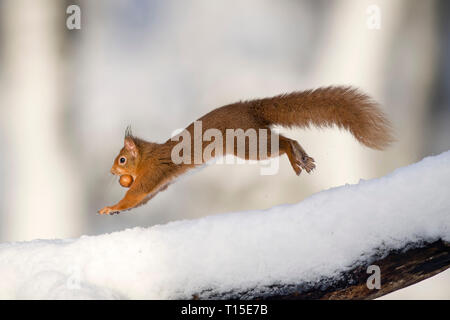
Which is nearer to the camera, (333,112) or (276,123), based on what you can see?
(333,112)

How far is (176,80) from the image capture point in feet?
7.59

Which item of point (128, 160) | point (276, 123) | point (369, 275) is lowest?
point (369, 275)

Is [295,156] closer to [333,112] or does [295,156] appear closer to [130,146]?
[333,112]

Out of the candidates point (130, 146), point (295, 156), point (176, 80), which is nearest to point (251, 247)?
point (295, 156)

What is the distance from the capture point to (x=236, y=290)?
38.4 inches

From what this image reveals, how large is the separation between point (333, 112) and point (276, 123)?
0.20 m

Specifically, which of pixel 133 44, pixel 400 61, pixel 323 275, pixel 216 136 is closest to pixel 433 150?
pixel 400 61

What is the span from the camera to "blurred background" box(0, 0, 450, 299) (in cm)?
228

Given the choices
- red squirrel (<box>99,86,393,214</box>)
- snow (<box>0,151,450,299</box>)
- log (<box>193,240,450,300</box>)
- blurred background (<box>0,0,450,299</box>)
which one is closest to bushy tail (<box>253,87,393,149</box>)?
red squirrel (<box>99,86,393,214</box>)

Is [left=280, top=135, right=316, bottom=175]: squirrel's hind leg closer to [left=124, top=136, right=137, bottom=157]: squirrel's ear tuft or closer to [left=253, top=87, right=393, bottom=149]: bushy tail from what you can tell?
[left=253, top=87, right=393, bottom=149]: bushy tail

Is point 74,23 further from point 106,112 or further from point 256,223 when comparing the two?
point 256,223

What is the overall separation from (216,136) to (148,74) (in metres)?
0.86

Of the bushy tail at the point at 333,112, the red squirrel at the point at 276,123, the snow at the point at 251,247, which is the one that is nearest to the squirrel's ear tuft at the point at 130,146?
the red squirrel at the point at 276,123

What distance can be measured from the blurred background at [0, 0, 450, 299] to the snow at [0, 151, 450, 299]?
48.5 inches
